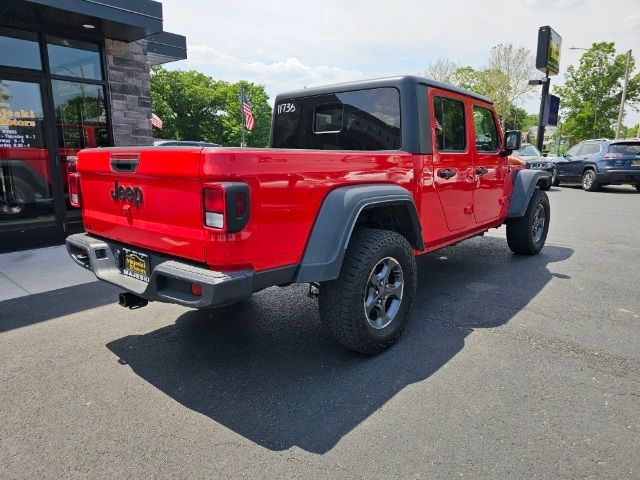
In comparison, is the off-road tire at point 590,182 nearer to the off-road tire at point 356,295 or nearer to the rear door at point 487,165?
the rear door at point 487,165

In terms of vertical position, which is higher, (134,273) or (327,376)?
(134,273)

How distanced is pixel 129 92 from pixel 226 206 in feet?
20.0

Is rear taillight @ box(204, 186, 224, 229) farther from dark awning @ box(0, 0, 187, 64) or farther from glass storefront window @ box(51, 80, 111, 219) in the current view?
glass storefront window @ box(51, 80, 111, 219)

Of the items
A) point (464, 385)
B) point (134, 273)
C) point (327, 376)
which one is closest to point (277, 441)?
point (327, 376)

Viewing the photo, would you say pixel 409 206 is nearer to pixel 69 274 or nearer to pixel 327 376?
pixel 327 376

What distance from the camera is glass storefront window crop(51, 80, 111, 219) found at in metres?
6.54

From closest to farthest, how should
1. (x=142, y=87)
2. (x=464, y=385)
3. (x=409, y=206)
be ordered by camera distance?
(x=464, y=385) < (x=409, y=206) < (x=142, y=87)

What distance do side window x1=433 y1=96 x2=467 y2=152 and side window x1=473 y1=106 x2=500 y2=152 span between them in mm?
327

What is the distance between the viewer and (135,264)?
2830mm

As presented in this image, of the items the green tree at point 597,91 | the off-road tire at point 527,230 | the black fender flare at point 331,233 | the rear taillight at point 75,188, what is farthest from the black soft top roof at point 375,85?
the green tree at point 597,91

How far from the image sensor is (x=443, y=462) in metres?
2.07

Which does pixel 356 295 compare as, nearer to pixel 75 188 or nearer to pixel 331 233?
pixel 331 233

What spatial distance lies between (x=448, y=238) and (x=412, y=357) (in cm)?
143

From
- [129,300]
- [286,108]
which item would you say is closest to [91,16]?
[286,108]
